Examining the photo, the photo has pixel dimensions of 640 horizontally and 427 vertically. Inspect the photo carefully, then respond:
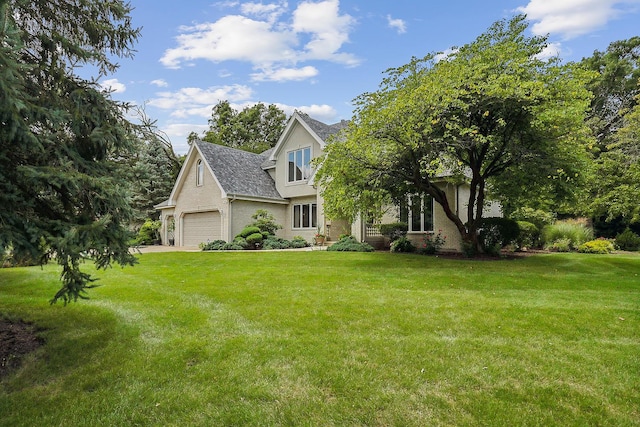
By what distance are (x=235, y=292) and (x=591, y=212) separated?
19.3 meters

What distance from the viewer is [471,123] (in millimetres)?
11672

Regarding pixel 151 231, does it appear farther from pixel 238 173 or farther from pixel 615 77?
pixel 615 77

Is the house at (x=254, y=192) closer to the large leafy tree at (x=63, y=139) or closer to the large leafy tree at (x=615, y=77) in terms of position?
the large leafy tree at (x=63, y=139)

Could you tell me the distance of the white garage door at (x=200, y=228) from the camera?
73.0ft

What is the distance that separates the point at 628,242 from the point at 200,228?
23.9 meters

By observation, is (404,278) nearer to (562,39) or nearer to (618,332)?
(618,332)

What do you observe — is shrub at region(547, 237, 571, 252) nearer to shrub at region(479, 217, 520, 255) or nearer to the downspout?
shrub at region(479, 217, 520, 255)

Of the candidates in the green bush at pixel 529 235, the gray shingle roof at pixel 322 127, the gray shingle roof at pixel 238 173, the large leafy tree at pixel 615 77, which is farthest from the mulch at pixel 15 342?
the large leafy tree at pixel 615 77

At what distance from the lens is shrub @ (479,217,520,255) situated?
14.6 m

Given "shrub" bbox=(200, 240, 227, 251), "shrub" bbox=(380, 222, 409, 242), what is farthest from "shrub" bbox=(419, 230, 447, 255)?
"shrub" bbox=(200, 240, 227, 251)

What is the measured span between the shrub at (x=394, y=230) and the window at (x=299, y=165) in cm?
647

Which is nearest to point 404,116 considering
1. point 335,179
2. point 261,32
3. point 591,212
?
point 335,179

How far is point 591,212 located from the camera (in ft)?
60.9

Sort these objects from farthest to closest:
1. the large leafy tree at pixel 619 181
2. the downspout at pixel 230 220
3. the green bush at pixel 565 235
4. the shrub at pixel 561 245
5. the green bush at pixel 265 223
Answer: the green bush at pixel 265 223
the downspout at pixel 230 220
the green bush at pixel 565 235
the shrub at pixel 561 245
the large leafy tree at pixel 619 181
